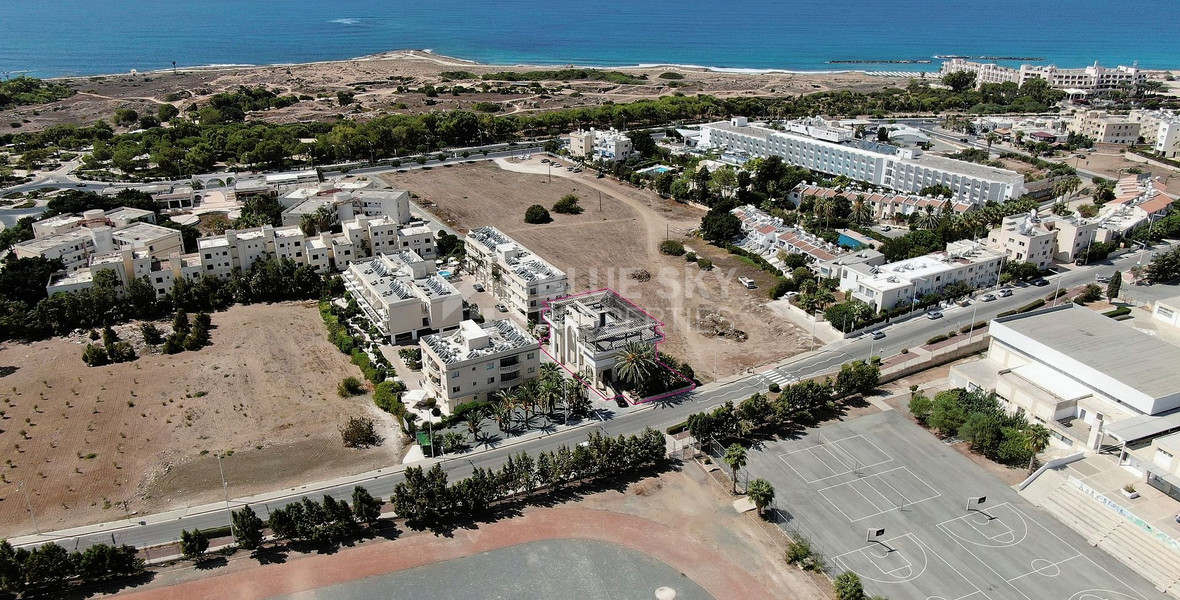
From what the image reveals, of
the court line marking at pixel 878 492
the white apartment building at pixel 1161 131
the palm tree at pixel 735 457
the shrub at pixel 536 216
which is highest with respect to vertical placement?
the white apartment building at pixel 1161 131

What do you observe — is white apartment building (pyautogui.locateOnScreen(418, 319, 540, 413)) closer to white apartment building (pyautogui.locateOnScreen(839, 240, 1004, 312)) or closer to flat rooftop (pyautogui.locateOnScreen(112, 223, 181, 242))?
white apartment building (pyautogui.locateOnScreen(839, 240, 1004, 312))

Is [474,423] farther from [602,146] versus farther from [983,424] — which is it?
[602,146]

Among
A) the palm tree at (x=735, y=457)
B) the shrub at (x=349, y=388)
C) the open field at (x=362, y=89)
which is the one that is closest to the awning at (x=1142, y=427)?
the palm tree at (x=735, y=457)

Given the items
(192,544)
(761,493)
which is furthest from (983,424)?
(192,544)

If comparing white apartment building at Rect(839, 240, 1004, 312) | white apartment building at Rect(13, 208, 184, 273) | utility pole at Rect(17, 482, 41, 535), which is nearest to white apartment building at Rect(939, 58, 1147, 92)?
white apartment building at Rect(839, 240, 1004, 312)

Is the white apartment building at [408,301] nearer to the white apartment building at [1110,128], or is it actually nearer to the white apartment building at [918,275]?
the white apartment building at [918,275]

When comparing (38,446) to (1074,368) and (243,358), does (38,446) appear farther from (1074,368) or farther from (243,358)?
(1074,368)

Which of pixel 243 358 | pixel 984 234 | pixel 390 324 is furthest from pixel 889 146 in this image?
pixel 243 358
